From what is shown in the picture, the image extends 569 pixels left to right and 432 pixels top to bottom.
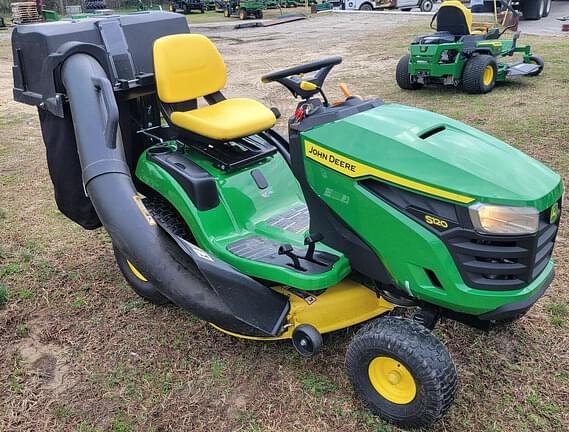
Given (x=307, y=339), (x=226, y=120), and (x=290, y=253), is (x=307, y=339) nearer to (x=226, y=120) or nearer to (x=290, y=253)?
(x=290, y=253)

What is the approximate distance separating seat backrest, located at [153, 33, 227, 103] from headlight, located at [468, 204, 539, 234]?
164 centimetres

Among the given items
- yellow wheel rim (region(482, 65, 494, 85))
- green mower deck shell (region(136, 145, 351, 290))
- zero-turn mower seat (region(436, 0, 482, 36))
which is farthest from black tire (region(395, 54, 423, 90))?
green mower deck shell (region(136, 145, 351, 290))

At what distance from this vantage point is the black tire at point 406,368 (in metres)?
1.93

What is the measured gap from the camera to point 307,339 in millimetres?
2193

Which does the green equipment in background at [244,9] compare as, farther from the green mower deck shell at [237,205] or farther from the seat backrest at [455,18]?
the green mower deck shell at [237,205]

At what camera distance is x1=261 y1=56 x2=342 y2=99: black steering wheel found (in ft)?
7.32

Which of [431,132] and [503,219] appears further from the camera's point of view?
[431,132]

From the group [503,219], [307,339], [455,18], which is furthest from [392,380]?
[455,18]

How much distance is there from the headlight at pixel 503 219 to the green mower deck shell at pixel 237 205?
706 mm

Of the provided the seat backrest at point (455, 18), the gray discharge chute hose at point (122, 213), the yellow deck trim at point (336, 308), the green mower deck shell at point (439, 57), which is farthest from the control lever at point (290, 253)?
the seat backrest at point (455, 18)

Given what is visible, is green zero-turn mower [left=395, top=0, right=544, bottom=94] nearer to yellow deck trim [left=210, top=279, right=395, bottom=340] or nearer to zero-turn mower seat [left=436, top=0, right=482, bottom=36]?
zero-turn mower seat [left=436, top=0, right=482, bottom=36]

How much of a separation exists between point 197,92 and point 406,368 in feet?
5.71

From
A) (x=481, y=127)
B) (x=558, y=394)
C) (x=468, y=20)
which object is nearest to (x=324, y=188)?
(x=558, y=394)

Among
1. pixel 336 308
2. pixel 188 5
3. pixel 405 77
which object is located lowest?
pixel 336 308
